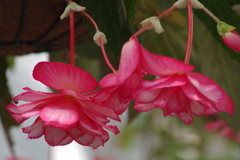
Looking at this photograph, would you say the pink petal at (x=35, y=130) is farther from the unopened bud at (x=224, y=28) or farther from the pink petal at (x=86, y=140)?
the unopened bud at (x=224, y=28)

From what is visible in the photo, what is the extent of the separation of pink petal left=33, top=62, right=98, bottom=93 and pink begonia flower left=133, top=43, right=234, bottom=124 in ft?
0.12

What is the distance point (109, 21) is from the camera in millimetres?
323

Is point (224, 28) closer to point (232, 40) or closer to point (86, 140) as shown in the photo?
point (232, 40)

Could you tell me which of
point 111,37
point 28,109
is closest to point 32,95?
point 28,109

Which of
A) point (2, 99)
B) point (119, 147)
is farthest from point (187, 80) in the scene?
point (119, 147)

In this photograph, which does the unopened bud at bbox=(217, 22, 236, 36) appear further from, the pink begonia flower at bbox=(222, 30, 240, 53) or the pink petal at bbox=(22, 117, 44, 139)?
the pink petal at bbox=(22, 117, 44, 139)

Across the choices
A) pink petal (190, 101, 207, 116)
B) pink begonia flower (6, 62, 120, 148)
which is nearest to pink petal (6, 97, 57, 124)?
pink begonia flower (6, 62, 120, 148)

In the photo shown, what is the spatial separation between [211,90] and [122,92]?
63mm

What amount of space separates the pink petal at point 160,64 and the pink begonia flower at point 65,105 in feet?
0.13

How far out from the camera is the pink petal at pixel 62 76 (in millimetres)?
223

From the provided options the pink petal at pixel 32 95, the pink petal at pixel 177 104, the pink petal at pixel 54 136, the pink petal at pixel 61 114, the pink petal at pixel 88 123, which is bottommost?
the pink petal at pixel 54 136

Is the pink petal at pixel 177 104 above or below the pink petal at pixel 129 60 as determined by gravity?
below

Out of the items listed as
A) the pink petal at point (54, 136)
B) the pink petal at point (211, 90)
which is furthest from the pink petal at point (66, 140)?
the pink petal at point (211, 90)

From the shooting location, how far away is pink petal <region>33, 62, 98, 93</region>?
223 mm
